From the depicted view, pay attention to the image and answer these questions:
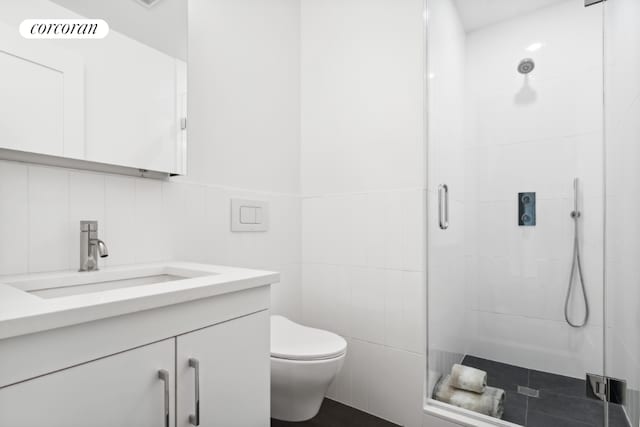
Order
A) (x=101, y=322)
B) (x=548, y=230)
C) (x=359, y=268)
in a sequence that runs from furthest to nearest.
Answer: (x=359, y=268) → (x=548, y=230) → (x=101, y=322)

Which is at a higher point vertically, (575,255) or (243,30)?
(243,30)

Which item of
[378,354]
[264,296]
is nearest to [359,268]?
[378,354]

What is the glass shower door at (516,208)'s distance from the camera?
1467 mm

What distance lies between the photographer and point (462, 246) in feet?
5.99

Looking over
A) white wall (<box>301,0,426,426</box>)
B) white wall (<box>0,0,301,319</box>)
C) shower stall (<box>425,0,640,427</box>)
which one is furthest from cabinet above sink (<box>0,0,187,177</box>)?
shower stall (<box>425,0,640,427</box>)

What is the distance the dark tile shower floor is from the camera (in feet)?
4.44

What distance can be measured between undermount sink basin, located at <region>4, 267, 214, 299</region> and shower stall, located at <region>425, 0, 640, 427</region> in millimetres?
1132

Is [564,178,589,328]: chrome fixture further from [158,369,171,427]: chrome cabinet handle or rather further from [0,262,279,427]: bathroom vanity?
[158,369,171,427]: chrome cabinet handle

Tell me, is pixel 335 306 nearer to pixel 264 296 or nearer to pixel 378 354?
pixel 378 354

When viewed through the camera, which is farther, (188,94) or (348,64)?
(348,64)

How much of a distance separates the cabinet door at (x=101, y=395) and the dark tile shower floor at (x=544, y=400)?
143 centimetres

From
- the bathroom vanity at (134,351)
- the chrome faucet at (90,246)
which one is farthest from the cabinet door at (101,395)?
the chrome faucet at (90,246)

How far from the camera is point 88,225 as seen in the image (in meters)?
1.09

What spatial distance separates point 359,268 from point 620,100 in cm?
121
